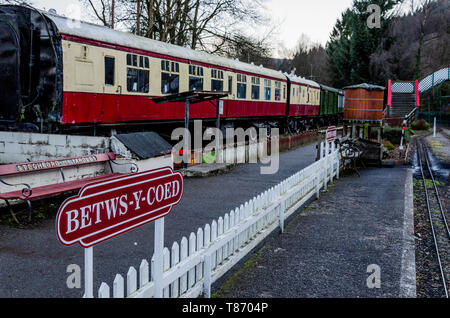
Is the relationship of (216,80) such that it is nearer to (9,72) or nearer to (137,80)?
(137,80)

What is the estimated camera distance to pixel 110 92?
10836 mm

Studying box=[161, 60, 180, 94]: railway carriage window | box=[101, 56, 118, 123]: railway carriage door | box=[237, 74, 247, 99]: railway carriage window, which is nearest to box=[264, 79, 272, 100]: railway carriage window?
box=[237, 74, 247, 99]: railway carriage window

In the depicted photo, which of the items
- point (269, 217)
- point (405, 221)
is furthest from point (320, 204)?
point (269, 217)

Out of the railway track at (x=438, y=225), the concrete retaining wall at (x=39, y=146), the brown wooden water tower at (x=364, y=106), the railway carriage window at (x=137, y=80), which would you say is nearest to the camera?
the railway track at (x=438, y=225)

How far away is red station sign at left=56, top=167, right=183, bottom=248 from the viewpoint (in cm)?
246

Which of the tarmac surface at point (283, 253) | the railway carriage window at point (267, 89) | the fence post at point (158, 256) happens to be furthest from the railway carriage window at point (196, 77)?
the fence post at point (158, 256)

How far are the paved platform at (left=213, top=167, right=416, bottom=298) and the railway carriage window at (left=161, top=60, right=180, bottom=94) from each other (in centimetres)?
614

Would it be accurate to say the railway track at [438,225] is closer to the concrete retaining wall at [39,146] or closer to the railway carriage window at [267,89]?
the concrete retaining wall at [39,146]

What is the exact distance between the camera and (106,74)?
35.0 feet

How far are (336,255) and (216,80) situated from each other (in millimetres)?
11264

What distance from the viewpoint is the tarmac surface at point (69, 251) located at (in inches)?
174

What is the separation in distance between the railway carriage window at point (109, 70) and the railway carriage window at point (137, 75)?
0.62 metres

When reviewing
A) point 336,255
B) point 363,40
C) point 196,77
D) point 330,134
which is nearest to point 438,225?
point 330,134
